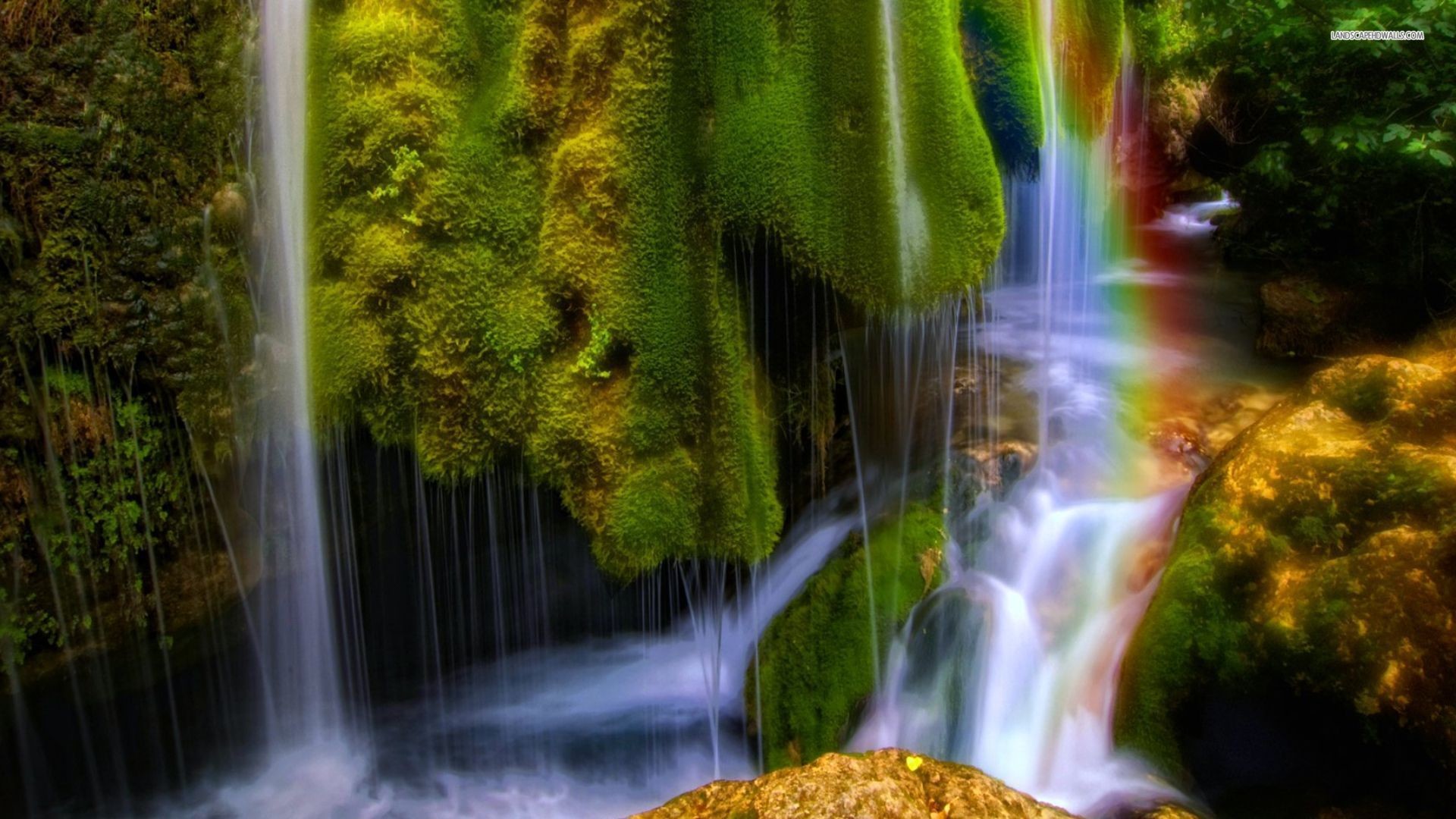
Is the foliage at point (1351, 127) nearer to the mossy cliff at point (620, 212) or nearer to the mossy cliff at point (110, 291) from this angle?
the mossy cliff at point (620, 212)

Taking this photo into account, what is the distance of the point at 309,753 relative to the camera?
5199 millimetres

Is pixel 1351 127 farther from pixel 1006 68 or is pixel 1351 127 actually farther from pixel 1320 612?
pixel 1320 612

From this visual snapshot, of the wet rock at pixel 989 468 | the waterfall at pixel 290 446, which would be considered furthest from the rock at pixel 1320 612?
the waterfall at pixel 290 446

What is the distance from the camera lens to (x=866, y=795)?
244cm

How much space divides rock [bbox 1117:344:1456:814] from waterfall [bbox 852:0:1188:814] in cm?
24

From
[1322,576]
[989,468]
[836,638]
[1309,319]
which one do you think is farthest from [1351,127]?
[836,638]

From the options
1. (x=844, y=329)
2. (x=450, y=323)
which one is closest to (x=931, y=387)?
(x=844, y=329)

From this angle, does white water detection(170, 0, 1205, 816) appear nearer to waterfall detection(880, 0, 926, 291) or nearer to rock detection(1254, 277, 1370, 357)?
waterfall detection(880, 0, 926, 291)

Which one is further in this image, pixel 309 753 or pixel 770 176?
pixel 309 753

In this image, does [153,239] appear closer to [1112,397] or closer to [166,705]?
[166,705]

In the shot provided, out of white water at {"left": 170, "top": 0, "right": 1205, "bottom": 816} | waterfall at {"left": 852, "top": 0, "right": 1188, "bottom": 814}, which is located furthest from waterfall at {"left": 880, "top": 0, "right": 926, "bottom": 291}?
waterfall at {"left": 852, "top": 0, "right": 1188, "bottom": 814}

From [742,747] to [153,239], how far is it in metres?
4.20

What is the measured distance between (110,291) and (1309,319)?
787 cm

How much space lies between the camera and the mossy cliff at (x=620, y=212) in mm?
4004
